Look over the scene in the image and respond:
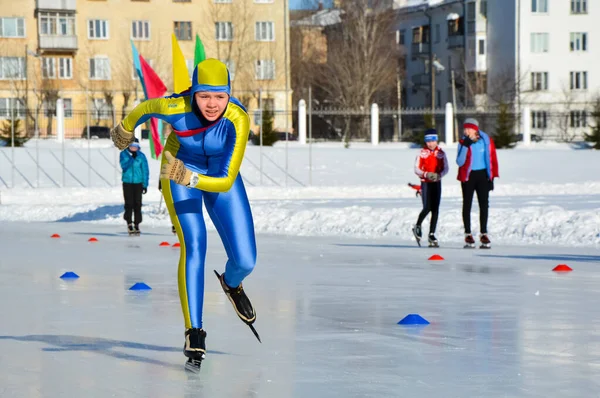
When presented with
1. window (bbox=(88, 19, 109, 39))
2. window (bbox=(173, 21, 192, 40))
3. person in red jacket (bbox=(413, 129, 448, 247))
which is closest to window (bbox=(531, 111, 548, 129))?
window (bbox=(173, 21, 192, 40))

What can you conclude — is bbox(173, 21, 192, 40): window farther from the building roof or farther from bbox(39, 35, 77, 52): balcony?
the building roof

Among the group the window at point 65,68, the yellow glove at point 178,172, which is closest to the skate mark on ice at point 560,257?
the yellow glove at point 178,172

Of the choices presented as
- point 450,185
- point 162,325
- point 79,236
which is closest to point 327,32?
point 450,185

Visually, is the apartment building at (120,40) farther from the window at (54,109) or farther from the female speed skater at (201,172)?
the female speed skater at (201,172)

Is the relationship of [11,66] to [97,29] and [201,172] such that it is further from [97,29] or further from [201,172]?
[201,172]

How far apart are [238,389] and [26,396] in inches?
41.0

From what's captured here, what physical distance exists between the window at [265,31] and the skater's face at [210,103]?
58340mm

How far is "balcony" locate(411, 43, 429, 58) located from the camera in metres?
74.4

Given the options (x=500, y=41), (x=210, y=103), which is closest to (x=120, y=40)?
(x=500, y=41)

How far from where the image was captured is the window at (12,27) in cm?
6203

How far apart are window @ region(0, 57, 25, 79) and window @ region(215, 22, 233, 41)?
1093 cm

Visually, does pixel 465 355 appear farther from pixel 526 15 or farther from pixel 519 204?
pixel 526 15

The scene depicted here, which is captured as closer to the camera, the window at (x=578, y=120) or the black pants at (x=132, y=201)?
the black pants at (x=132, y=201)

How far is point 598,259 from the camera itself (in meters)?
13.0
